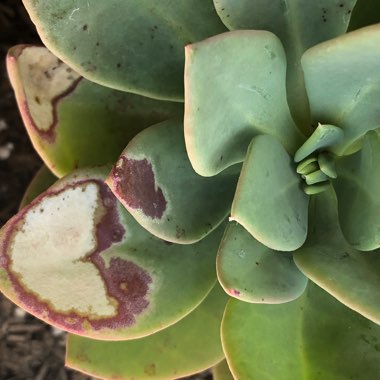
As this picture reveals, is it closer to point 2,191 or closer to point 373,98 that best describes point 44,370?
point 2,191

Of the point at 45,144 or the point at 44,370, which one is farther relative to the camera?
the point at 44,370

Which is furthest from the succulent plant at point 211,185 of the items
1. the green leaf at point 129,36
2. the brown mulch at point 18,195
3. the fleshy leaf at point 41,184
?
the brown mulch at point 18,195

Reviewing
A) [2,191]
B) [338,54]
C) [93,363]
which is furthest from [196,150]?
[2,191]

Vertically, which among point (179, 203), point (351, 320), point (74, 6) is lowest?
point (351, 320)

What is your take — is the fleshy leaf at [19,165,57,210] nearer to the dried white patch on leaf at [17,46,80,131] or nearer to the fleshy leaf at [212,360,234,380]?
the dried white patch on leaf at [17,46,80,131]

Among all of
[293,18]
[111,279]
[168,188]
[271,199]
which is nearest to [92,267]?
[111,279]

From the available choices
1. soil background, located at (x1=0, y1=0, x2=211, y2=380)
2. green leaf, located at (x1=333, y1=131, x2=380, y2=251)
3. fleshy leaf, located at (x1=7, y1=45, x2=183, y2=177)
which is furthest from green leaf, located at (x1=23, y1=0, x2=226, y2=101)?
soil background, located at (x1=0, y1=0, x2=211, y2=380)
